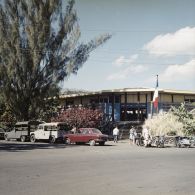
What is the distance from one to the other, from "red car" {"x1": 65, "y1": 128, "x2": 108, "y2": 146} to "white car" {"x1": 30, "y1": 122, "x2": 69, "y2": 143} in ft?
5.19

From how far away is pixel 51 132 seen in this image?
34281 millimetres

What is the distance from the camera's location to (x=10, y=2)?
38.7 m

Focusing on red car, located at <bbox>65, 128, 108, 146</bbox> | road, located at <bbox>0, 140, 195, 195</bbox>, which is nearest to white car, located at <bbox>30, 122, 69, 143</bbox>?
red car, located at <bbox>65, 128, 108, 146</bbox>

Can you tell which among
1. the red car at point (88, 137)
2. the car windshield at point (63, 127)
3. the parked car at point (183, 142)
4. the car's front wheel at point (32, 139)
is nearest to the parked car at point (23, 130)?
the car's front wheel at point (32, 139)

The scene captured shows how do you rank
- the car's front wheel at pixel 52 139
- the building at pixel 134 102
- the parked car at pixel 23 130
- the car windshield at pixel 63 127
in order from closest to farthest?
the car's front wheel at pixel 52 139 → the car windshield at pixel 63 127 → the parked car at pixel 23 130 → the building at pixel 134 102

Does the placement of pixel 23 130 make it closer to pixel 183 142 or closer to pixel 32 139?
pixel 32 139

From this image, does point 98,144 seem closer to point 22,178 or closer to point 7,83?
point 7,83

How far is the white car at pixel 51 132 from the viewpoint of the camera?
33.7 metres

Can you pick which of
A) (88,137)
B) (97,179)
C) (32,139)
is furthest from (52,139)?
(97,179)

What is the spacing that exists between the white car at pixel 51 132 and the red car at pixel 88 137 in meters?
1.58

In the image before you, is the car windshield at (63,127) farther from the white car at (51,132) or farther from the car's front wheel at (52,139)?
the car's front wheel at (52,139)

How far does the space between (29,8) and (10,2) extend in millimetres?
2015

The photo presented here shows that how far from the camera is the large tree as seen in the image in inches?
1494

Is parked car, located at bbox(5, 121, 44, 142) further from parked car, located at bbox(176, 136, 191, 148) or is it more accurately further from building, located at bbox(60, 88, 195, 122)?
parked car, located at bbox(176, 136, 191, 148)
